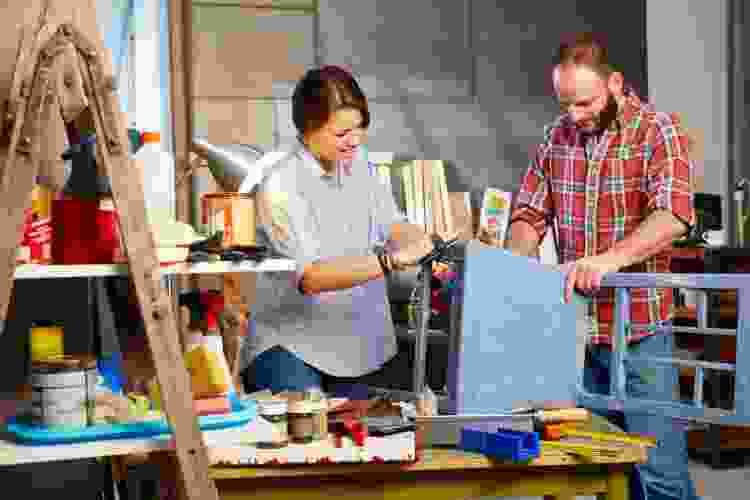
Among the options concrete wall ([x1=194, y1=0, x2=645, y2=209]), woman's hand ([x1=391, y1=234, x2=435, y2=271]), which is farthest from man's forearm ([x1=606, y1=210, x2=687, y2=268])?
concrete wall ([x1=194, y1=0, x2=645, y2=209])

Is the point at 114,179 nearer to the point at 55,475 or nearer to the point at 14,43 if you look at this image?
the point at 14,43

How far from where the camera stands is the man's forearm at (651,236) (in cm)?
260

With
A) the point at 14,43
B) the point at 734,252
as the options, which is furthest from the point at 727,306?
the point at 14,43

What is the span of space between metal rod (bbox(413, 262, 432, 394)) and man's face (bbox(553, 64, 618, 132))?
746mm

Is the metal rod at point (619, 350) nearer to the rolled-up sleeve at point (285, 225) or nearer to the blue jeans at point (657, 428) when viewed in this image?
the blue jeans at point (657, 428)

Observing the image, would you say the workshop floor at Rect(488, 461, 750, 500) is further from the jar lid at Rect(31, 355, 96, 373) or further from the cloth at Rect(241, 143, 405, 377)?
the jar lid at Rect(31, 355, 96, 373)

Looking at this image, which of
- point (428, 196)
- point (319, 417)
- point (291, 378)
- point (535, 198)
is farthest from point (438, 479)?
point (428, 196)

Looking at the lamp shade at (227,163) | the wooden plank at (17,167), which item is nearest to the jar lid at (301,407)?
the wooden plank at (17,167)

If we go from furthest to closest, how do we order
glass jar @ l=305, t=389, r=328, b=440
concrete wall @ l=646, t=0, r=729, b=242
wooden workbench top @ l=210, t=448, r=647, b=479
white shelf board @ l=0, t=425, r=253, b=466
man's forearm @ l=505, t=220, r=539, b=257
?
concrete wall @ l=646, t=0, r=729, b=242 < man's forearm @ l=505, t=220, r=539, b=257 < glass jar @ l=305, t=389, r=328, b=440 < wooden workbench top @ l=210, t=448, r=647, b=479 < white shelf board @ l=0, t=425, r=253, b=466

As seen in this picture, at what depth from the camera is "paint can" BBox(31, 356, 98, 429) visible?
1797 millimetres

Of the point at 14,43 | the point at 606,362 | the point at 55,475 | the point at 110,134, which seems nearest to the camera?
the point at 110,134

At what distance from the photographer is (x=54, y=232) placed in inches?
72.5

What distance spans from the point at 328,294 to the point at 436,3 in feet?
12.8

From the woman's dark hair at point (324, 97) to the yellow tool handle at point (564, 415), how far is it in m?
0.86
